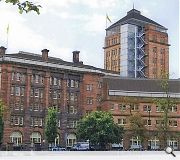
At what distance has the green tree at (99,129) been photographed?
1585 centimetres

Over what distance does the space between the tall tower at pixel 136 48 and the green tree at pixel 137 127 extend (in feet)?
9.99

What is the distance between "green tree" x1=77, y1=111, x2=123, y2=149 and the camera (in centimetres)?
1585

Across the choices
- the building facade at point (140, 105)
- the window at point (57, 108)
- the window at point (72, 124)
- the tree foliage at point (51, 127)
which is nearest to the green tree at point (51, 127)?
the tree foliage at point (51, 127)

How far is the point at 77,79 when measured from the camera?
59.4 feet

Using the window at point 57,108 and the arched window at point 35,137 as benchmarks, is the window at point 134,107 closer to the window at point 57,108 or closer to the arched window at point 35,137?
the window at point 57,108

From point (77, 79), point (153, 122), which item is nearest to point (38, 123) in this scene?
point (77, 79)

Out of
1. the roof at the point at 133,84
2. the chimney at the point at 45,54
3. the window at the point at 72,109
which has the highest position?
the chimney at the point at 45,54

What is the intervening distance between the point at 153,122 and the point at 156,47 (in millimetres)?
4317

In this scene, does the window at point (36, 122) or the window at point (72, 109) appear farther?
the window at point (72, 109)

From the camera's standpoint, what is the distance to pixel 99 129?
16219 millimetres

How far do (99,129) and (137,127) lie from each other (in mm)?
1643

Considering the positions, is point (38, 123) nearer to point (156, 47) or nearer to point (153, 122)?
point (153, 122)

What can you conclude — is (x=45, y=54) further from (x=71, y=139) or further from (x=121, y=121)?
(x=121, y=121)

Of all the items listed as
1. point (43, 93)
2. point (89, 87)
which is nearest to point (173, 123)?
point (89, 87)
